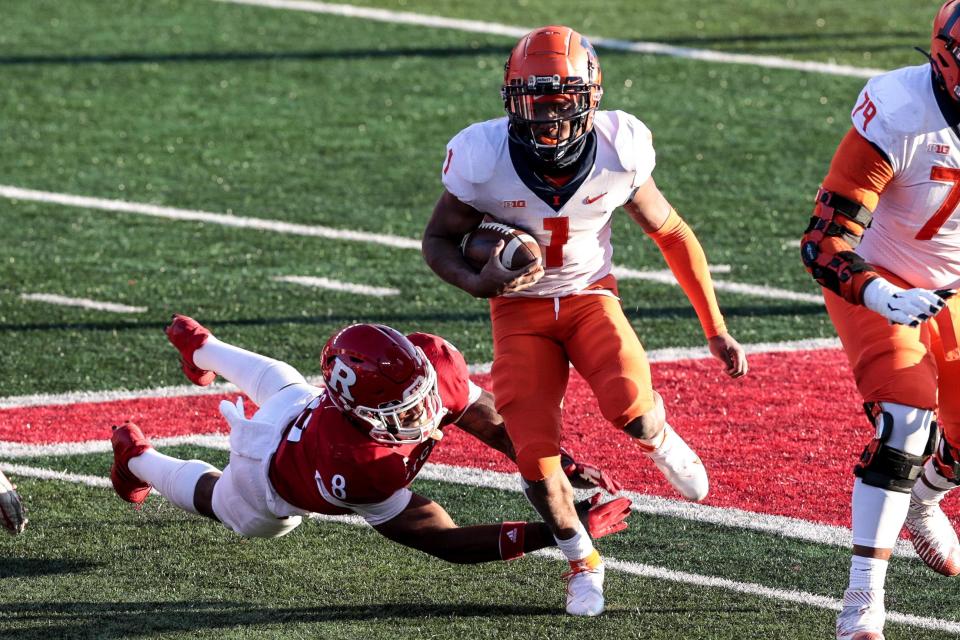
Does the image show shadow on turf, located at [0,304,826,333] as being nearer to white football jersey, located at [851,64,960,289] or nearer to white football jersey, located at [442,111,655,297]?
white football jersey, located at [442,111,655,297]

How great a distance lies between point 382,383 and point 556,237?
0.91 m

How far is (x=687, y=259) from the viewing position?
18.8ft

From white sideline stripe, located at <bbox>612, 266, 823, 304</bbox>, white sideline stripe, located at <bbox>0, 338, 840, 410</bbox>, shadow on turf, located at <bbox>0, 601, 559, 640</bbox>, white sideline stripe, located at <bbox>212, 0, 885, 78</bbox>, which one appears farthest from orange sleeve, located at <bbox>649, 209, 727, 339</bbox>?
white sideline stripe, located at <bbox>212, 0, 885, 78</bbox>

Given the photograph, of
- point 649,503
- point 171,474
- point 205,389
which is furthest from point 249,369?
point 205,389

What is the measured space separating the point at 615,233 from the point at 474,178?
184 inches

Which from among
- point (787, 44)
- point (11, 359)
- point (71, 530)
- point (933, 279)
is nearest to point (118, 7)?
point (787, 44)

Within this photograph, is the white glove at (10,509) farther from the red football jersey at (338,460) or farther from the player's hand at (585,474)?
the player's hand at (585,474)

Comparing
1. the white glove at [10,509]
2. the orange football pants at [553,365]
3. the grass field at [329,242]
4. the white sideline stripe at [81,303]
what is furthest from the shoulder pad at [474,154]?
the white sideline stripe at [81,303]

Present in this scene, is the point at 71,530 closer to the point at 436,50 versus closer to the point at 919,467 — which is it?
the point at 919,467

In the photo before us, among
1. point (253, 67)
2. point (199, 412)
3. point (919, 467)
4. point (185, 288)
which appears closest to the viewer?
point (919, 467)

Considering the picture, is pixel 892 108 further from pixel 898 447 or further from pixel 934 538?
pixel 934 538

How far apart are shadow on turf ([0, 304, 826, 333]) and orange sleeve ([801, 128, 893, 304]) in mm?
3460

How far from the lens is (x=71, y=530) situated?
19.0ft

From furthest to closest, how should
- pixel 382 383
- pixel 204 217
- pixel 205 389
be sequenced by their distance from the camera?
pixel 204 217 < pixel 205 389 < pixel 382 383
